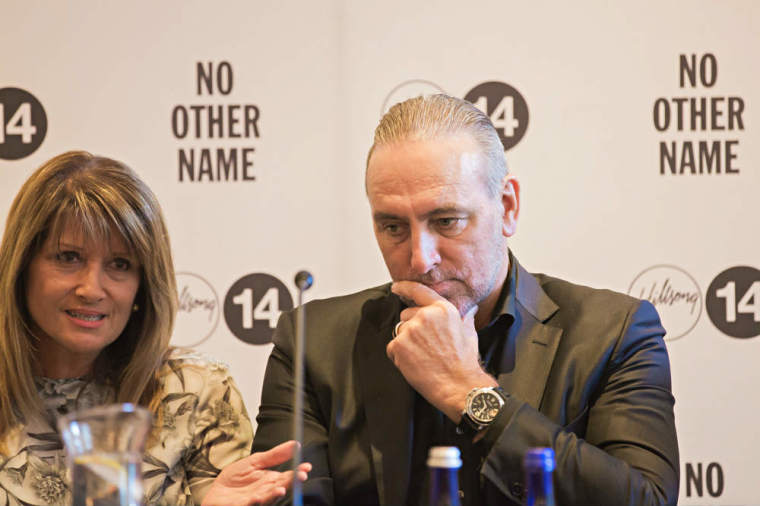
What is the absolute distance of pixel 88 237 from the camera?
254 cm

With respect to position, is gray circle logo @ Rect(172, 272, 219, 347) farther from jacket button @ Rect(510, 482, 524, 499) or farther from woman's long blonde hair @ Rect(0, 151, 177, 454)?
jacket button @ Rect(510, 482, 524, 499)

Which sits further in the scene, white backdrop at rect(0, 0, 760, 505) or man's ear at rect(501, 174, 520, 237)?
white backdrop at rect(0, 0, 760, 505)

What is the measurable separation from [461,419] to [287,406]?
1.84 feet

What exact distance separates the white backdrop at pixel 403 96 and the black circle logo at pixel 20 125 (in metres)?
0.03

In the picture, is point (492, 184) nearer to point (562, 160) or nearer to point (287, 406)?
point (287, 406)

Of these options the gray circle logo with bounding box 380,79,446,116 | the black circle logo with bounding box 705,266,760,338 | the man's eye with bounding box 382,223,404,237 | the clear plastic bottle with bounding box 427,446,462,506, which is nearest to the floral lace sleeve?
the man's eye with bounding box 382,223,404,237

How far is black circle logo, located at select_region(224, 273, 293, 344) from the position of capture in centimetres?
385

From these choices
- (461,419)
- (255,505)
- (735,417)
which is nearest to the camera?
(255,505)

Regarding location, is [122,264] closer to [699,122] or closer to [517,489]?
[517,489]

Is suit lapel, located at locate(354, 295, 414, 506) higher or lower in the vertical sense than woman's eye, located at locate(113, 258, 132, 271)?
lower

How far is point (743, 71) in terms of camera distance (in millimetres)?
3826

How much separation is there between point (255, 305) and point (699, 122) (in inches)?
72.0

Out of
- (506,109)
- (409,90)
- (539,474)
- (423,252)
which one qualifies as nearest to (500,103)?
(506,109)

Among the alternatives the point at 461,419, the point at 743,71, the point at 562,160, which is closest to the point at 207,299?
the point at 562,160
